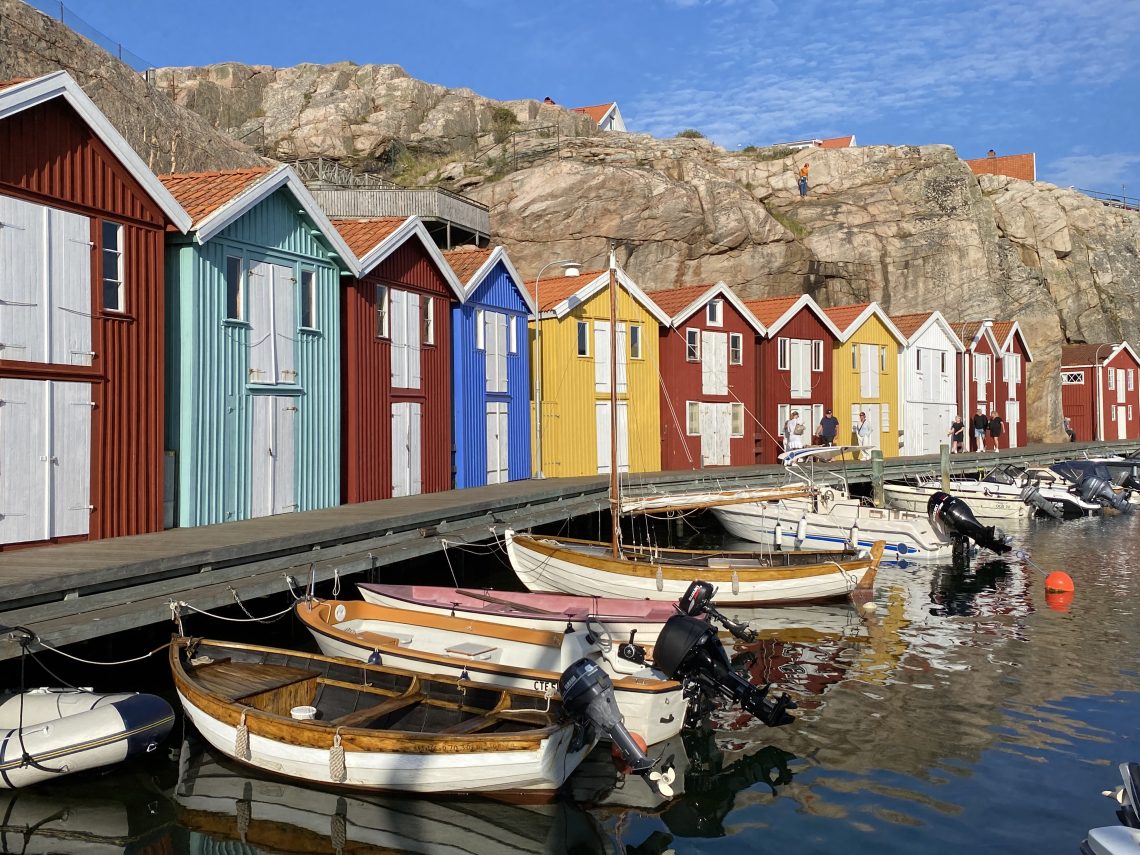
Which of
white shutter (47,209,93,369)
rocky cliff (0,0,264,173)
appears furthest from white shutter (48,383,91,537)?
rocky cliff (0,0,264,173)

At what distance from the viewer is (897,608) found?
22.1 meters

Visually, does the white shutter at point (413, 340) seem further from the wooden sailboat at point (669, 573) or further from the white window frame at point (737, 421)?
the white window frame at point (737, 421)

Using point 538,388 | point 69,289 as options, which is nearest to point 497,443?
point 538,388

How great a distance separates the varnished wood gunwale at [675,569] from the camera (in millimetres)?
20781

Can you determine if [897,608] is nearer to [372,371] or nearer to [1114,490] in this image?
[372,371]

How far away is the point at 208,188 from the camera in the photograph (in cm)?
2080

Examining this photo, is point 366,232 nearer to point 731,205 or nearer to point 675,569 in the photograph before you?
point 675,569

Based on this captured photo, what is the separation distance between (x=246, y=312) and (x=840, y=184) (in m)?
54.5

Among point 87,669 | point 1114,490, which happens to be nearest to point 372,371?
point 87,669

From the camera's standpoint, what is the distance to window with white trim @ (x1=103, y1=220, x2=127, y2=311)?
1739 cm

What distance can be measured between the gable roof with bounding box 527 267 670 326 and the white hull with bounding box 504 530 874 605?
13.9 metres

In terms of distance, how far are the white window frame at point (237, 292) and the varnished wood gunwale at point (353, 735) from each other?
33.7ft

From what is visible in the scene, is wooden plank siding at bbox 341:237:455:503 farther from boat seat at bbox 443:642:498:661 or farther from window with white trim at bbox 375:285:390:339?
boat seat at bbox 443:642:498:661

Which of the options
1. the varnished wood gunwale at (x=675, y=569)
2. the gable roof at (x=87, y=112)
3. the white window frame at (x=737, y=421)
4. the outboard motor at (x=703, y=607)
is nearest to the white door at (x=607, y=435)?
the white window frame at (x=737, y=421)
